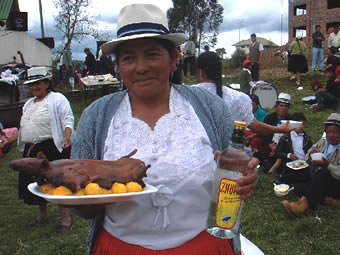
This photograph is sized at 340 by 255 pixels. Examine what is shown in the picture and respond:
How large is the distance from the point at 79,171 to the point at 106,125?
0.42 m

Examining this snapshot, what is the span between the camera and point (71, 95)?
15.9 m

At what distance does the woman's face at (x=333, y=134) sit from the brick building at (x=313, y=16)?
2709cm

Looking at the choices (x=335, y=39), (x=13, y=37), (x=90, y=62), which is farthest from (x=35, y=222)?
(x=13, y=37)

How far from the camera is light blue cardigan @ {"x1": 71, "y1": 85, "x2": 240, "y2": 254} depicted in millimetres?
1777

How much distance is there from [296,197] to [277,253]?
1.78m

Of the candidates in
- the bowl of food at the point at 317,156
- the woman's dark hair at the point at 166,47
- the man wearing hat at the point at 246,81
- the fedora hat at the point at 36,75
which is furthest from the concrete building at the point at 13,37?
the woman's dark hair at the point at 166,47

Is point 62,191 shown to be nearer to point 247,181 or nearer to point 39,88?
point 247,181

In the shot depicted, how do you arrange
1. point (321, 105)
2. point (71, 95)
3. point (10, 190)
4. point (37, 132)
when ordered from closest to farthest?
1. point (37, 132)
2. point (10, 190)
3. point (321, 105)
4. point (71, 95)

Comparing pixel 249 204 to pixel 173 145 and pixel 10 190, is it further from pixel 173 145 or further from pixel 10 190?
pixel 10 190

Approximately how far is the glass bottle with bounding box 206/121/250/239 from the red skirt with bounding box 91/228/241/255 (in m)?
0.12

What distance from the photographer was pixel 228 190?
1.49 meters

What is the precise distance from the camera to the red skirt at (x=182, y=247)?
1.63 meters

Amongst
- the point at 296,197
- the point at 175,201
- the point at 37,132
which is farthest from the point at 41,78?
the point at 296,197

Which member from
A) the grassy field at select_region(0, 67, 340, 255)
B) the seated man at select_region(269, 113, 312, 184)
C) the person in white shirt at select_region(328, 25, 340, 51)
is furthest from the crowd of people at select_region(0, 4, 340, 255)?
the person in white shirt at select_region(328, 25, 340, 51)
